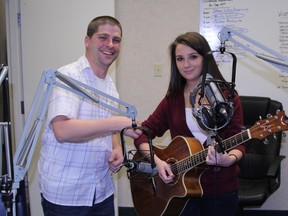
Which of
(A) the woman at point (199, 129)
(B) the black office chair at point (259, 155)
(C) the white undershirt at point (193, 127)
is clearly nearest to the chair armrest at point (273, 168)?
(B) the black office chair at point (259, 155)

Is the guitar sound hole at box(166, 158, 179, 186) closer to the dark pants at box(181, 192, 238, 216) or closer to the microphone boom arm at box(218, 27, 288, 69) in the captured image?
the dark pants at box(181, 192, 238, 216)

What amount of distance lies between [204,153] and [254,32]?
4.90 feet

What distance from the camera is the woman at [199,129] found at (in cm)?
148

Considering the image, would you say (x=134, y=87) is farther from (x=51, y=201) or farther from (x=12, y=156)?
(x=12, y=156)

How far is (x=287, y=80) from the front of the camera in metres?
2.64

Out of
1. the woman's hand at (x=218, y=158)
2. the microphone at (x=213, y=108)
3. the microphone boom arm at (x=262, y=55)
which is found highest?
the microphone boom arm at (x=262, y=55)

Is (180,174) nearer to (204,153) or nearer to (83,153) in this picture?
(204,153)

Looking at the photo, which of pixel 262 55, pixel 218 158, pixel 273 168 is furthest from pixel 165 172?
pixel 273 168

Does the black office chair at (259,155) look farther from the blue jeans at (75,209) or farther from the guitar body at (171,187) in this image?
the blue jeans at (75,209)

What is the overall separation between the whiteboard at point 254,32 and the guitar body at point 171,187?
3.90 feet

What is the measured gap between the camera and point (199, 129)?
1596 millimetres

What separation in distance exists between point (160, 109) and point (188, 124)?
0.22m

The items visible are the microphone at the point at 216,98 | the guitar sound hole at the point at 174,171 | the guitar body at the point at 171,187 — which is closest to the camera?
the microphone at the point at 216,98

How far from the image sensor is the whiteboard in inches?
102
